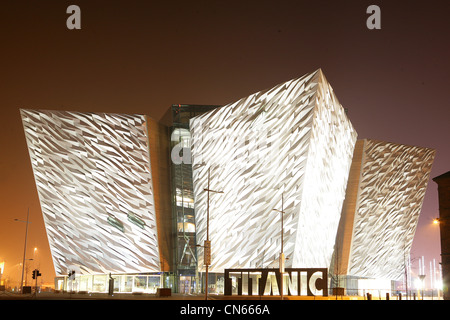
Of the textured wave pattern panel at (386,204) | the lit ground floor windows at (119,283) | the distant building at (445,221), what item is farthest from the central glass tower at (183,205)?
the distant building at (445,221)

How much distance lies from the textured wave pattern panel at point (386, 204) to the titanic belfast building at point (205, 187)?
226 millimetres

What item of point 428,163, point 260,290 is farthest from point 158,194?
point 428,163

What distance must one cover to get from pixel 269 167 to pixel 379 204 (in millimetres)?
17568

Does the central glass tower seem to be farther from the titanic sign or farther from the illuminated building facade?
the titanic sign

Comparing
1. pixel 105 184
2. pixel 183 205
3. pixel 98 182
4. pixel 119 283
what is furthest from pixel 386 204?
pixel 98 182

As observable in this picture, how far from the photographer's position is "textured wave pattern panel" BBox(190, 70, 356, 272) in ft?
132

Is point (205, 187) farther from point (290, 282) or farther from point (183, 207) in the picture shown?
point (290, 282)

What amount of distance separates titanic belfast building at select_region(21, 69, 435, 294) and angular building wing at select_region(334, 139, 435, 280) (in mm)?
157

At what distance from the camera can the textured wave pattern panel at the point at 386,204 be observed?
174ft

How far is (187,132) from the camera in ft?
160

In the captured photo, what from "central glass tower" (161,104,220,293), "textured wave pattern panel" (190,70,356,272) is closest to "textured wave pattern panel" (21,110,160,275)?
"central glass tower" (161,104,220,293)

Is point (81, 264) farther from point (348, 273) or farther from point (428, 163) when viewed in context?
point (428, 163)

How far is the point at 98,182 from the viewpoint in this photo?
46562 mm
